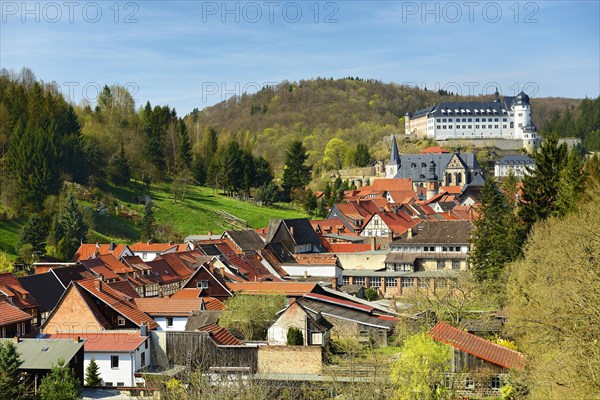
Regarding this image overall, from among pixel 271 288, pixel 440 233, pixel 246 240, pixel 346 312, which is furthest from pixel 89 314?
pixel 440 233

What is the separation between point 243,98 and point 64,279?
13908cm

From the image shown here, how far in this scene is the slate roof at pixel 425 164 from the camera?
106 metres

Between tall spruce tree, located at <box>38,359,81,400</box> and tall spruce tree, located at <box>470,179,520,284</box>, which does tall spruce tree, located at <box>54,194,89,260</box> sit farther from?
tall spruce tree, located at <box>38,359,81,400</box>

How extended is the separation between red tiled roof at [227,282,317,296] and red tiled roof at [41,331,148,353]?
8.45m

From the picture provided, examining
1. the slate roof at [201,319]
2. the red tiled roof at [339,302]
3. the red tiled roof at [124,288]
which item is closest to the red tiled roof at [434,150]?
the red tiled roof at [339,302]

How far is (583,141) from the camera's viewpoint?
5256 inches

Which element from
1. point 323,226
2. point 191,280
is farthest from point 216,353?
point 323,226

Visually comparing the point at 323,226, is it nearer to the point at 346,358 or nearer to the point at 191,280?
the point at 191,280

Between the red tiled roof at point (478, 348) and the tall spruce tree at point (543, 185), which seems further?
the tall spruce tree at point (543, 185)

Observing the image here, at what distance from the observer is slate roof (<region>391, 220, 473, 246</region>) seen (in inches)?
2133

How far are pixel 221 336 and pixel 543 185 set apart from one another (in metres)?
16.8

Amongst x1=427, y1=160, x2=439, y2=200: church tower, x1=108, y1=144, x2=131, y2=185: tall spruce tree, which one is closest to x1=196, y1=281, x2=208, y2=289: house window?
x1=108, y1=144, x2=131, y2=185: tall spruce tree

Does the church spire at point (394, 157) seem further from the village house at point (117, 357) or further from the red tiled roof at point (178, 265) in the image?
the village house at point (117, 357)

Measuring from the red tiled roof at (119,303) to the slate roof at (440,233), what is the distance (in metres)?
25.1
